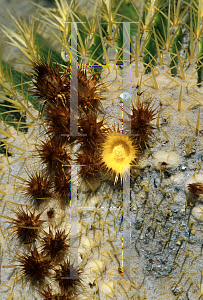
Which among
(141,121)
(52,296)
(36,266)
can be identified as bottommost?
(52,296)

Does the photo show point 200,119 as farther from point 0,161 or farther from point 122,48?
point 0,161

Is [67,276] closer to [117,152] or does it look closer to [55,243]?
[55,243]

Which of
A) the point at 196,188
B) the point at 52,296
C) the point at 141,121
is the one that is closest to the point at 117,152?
the point at 141,121

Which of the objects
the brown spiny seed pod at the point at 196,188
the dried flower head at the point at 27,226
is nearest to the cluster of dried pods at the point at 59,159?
the dried flower head at the point at 27,226

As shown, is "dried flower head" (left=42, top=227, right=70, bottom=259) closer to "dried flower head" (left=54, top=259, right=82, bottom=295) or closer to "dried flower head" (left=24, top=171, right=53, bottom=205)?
"dried flower head" (left=54, top=259, right=82, bottom=295)

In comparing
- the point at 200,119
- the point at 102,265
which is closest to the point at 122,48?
the point at 200,119

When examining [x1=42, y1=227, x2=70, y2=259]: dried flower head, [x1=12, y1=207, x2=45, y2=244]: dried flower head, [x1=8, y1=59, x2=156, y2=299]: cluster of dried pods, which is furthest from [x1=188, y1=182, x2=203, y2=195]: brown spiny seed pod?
[x1=12, y1=207, x2=45, y2=244]: dried flower head

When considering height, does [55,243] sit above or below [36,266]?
above
